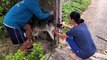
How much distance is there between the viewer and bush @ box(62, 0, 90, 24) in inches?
409

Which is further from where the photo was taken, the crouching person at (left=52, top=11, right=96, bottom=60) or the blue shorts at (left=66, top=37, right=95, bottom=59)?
the blue shorts at (left=66, top=37, right=95, bottom=59)

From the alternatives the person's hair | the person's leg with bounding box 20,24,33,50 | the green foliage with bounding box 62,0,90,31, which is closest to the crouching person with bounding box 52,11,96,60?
the person's hair

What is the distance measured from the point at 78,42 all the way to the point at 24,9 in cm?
136

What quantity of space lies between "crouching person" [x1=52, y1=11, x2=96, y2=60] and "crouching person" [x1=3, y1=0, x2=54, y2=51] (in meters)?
0.64

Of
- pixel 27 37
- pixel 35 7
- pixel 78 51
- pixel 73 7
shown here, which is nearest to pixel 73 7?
pixel 73 7

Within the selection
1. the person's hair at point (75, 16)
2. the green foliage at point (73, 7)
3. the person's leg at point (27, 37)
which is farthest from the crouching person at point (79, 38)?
the green foliage at point (73, 7)

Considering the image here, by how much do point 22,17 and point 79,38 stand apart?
1307 millimetres

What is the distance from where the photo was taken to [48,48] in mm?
6777

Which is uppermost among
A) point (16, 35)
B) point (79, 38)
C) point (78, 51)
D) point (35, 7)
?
point (35, 7)

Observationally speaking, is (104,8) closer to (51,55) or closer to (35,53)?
(51,55)

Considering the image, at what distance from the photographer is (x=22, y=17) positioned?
6164 millimetres

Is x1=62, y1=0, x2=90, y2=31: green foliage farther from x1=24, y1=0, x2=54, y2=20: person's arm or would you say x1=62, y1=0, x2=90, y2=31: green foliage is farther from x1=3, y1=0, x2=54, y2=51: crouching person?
x1=24, y1=0, x2=54, y2=20: person's arm

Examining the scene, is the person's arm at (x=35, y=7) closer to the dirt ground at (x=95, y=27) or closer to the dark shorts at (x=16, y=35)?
the dark shorts at (x=16, y=35)

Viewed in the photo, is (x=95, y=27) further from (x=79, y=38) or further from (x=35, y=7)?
(x=35, y=7)
